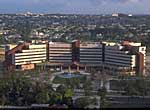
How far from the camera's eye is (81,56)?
1623 centimetres

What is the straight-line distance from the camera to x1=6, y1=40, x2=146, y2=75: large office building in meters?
15.1

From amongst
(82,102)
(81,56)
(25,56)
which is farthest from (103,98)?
(81,56)

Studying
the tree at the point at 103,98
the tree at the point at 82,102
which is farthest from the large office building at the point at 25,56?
the tree at the point at 82,102

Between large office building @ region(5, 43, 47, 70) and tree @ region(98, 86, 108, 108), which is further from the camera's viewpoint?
large office building @ region(5, 43, 47, 70)

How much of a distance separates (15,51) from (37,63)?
906 mm

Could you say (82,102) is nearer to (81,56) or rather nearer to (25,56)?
(25,56)

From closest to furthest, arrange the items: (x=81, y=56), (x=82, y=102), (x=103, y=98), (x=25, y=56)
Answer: (x=82, y=102) → (x=103, y=98) → (x=25, y=56) → (x=81, y=56)

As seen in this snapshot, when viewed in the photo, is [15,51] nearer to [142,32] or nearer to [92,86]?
[92,86]

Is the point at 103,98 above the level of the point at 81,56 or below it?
below

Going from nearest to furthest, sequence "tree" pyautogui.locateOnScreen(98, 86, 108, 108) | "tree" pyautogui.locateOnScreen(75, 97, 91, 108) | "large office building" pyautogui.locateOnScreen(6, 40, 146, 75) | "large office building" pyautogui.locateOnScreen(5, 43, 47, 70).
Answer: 1. "tree" pyautogui.locateOnScreen(75, 97, 91, 108)
2. "tree" pyautogui.locateOnScreen(98, 86, 108, 108)
3. "large office building" pyautogui.locateOnScreen(6, 40, 146, 75)
4. "large office building" pyautogui.locateOnScreen(5, 43, 47, 70)

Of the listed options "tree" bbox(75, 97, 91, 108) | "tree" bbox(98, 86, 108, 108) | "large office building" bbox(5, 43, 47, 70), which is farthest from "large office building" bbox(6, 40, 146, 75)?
"tree" bbox(75, 97, 91, 108)

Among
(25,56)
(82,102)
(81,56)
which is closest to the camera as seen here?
(82,102)

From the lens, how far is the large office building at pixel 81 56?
1509cm

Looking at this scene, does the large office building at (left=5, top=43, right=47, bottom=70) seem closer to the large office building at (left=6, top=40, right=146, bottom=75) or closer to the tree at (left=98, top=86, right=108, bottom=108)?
the large office building at (left=6, top=40, right=146, bottom=75)
